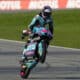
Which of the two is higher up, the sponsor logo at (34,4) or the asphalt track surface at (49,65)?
the asphalt track surface at (49,65)

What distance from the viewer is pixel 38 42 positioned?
13828 mm

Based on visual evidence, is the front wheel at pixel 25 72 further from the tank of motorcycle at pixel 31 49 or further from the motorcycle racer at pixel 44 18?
the motorcycle racer at pixel 44 18

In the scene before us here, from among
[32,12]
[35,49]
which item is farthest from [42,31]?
[32,12]

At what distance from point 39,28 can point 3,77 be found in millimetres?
1503

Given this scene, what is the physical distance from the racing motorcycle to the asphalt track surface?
381 mm

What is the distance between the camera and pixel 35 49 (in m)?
13.8

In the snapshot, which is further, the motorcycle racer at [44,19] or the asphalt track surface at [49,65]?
the asphalt track surface at [49,65]

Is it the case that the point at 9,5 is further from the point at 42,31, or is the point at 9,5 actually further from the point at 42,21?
the point at 42,31

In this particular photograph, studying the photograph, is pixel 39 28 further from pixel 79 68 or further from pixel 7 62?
pixel 7 62

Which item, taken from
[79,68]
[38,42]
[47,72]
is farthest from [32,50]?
[79,68]

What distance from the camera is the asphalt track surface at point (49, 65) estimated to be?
14.5 metres

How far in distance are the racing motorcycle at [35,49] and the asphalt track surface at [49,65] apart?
0.38 metres

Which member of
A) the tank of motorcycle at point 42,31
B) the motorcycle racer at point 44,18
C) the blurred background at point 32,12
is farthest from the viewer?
the blurred background at point 32,12

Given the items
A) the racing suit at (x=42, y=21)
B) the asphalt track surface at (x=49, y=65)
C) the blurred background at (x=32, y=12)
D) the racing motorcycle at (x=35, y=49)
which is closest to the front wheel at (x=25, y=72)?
the racing motorcycle at (x=35, y=49)
